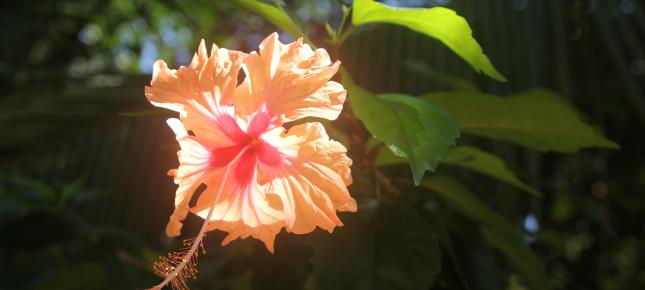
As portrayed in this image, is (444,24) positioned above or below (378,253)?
above

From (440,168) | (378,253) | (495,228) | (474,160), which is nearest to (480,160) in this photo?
(474,160)

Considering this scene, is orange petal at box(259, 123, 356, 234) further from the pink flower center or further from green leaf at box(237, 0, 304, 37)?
green leaf at box(237, 0, 304, 37)

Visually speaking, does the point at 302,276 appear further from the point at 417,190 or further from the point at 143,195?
the point at 143,195

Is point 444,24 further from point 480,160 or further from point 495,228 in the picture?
point 495,228

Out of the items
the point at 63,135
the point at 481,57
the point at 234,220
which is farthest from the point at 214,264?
the point at 63,135

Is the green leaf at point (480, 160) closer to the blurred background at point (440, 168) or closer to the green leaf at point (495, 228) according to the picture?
the green leaf at point (495, 228)

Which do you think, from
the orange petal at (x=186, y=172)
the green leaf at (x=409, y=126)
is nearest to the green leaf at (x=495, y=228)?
the green leaf at (x=409, y=126)
